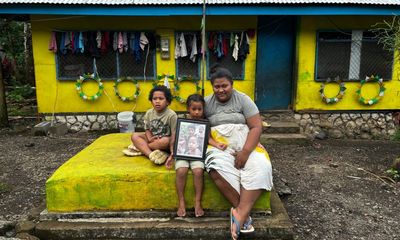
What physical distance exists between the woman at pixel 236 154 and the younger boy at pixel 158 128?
0.46 meters

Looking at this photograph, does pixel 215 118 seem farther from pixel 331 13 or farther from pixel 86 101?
pixel 86 101

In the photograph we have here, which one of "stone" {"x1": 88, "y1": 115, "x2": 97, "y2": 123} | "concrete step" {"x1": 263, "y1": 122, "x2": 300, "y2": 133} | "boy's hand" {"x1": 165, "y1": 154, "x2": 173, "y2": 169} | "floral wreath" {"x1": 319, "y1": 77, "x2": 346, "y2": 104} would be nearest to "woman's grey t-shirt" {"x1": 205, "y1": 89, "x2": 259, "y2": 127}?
"boy's hand" {"x1": 165, "y1": 154, "x2": 173, "y2": 169}

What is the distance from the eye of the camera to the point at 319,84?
8.59 meters

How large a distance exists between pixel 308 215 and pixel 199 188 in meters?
1.58

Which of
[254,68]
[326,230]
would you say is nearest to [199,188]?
[326,230]

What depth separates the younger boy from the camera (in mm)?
4059

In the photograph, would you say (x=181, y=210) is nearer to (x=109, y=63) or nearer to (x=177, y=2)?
(x=177, y=2)

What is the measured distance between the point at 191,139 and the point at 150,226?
38.3 inches

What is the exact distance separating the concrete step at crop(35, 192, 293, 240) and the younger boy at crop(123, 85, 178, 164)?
2.17ft

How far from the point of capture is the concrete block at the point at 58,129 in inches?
332

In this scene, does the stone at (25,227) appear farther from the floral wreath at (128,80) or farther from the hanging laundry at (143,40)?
the hanging laundry at (143,40)

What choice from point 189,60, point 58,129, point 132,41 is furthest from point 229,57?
point 58,129

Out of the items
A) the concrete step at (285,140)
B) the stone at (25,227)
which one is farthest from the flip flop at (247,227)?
the concrete step at (285,140)

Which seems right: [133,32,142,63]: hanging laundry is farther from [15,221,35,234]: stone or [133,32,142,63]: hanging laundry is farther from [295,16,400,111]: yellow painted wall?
[15,221,35,234]: stone
